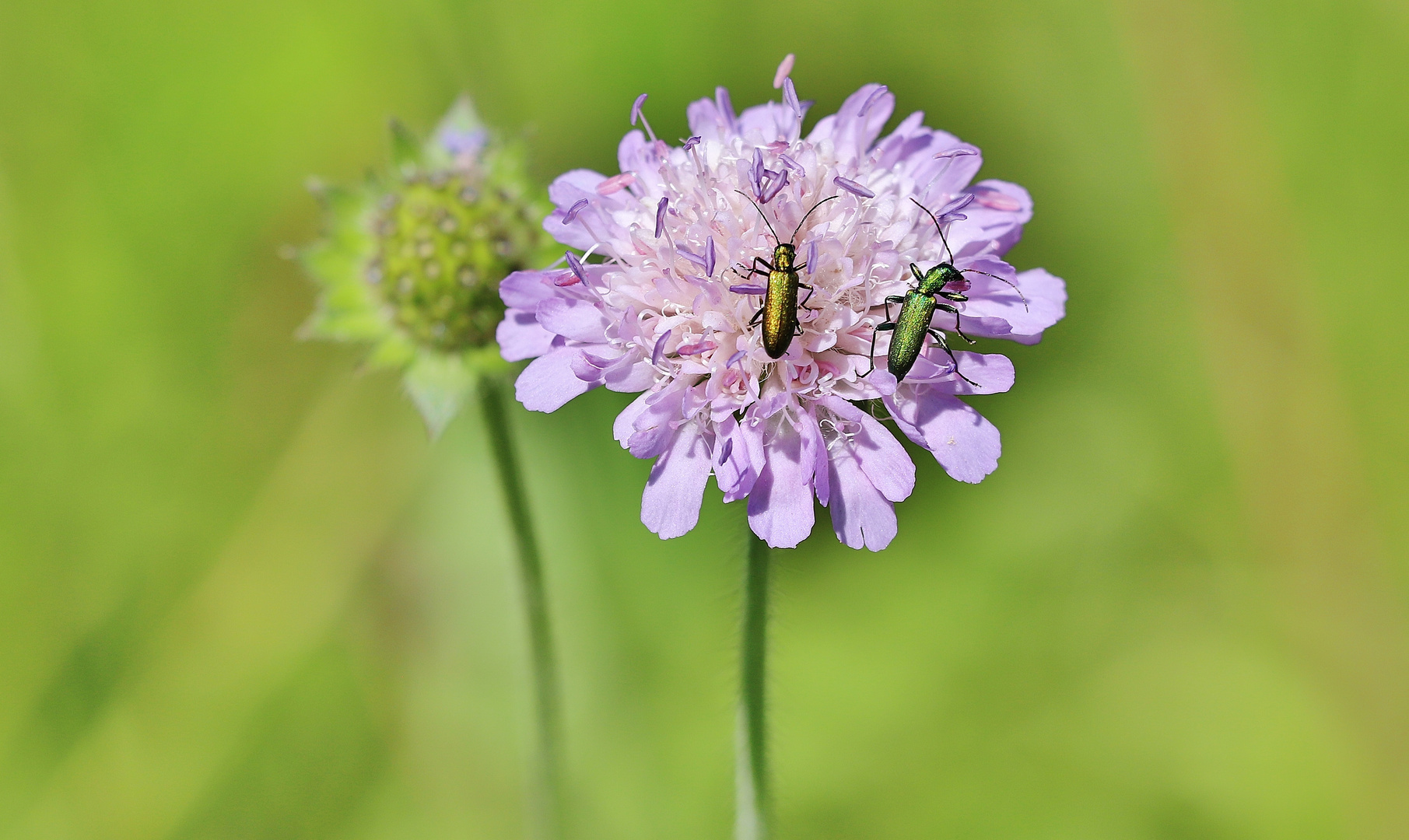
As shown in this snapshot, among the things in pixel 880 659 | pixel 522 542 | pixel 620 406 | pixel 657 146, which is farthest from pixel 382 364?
pixel 880 659

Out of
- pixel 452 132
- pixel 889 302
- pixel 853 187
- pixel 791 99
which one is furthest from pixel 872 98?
pixel 452 132

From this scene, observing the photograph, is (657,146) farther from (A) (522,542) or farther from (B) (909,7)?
(B) (909,7)

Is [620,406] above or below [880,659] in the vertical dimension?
above

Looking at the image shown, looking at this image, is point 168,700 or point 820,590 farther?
point 820,590

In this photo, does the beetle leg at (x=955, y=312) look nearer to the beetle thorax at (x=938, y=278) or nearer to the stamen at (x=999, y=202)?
the beetle thorax at (x=938, y=278)

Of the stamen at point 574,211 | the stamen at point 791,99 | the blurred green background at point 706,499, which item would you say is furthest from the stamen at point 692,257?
the blurred green background at point 706,499

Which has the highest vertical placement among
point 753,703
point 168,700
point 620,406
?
point 620,406

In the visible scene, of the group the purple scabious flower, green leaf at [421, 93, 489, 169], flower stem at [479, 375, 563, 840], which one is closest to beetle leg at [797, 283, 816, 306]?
the purple scabious flower

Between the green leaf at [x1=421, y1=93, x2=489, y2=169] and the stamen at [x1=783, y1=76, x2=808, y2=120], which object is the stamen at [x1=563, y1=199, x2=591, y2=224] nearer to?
the stamen at [x1=783, y1=76, x2=808, y2=120]
